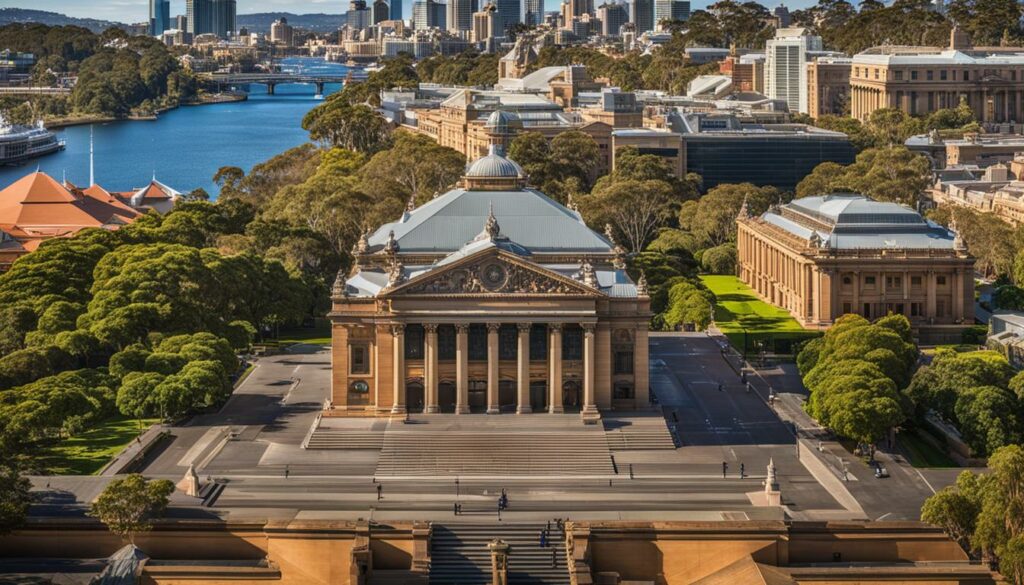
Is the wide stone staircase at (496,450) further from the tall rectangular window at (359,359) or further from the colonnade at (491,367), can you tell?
the tall rectangular window at (359,359)

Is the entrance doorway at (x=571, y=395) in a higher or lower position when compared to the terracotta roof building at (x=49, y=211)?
lower

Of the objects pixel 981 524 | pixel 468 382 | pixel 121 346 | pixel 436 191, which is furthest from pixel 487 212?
pixel 436 191

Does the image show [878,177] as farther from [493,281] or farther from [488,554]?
[488,554]

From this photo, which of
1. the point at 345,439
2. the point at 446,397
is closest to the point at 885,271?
the point at 446,397

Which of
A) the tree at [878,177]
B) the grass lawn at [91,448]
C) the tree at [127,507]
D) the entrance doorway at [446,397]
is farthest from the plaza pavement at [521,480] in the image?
the tree at [878,177]

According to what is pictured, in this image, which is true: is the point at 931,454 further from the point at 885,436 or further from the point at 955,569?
the point at 955,569

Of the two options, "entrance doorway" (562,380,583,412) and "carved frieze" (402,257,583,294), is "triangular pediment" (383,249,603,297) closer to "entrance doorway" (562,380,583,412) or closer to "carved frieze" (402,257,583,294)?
"carved frieze" (402,257,583,294)
